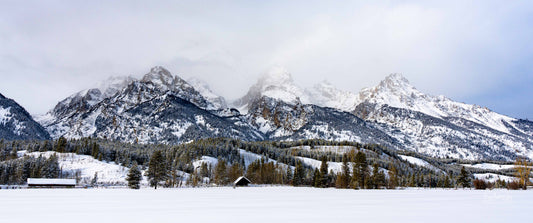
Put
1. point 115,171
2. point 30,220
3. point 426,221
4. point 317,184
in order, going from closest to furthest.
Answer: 1. point 426,221
2. point 30,220
3. point 317,184
4. point 115,171

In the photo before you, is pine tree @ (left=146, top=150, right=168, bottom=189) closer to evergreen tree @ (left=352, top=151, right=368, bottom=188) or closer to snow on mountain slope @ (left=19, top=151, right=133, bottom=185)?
snow on mountain slope @ (left=19, top=151, right=133, bottom=185)

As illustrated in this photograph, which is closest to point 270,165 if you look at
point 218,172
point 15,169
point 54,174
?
point 218,172

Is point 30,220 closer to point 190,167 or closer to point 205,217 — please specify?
point 205,217

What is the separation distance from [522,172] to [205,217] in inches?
3979

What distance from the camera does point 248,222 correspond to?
21828 mm

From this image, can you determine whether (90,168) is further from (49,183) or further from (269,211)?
(269,211)

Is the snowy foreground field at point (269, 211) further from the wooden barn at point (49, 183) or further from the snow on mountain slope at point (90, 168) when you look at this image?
the snow on mountain slope at point (90, 168)

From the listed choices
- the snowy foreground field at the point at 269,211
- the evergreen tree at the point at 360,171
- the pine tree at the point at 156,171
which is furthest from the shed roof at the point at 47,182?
the evergreen tree at the point at 360,171

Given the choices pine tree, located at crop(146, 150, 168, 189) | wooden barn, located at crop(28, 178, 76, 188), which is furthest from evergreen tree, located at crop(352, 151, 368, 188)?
wooden barn, located at crop(28, 178, 76, 188)

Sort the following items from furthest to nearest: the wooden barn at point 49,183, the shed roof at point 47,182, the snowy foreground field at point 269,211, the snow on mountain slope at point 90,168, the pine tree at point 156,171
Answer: the snow on mountain slope at point 90,168 < the wooden barn at point 49,183 < the shed roof at point 47,182 < the pine tree at point 156,171 < the snowy foreground field at point 269,211

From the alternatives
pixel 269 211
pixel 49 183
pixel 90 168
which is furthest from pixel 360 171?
pixel 90 168

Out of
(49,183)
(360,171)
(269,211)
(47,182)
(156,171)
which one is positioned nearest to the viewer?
(269,211)

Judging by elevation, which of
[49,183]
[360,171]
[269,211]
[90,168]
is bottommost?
[49,183]

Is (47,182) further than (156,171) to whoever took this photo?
Yes
